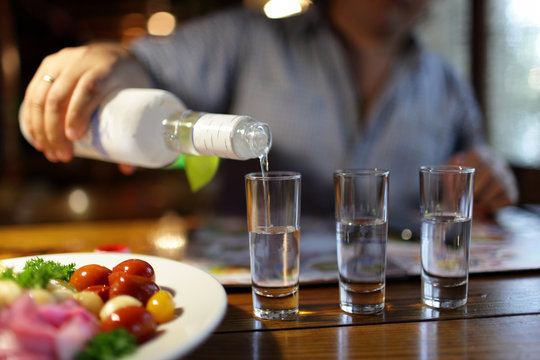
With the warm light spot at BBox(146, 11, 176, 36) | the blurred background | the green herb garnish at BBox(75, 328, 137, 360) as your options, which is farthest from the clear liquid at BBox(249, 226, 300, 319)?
the warm light spot at BBox(146, 11, 176, 36)

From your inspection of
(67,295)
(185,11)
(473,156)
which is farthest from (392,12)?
(185,11)

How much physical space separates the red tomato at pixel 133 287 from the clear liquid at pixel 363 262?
9.5 inches

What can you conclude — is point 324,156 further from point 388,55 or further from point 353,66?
point 388,55

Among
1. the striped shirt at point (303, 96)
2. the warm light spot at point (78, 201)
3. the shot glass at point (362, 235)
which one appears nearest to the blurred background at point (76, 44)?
the warm light spot at point (78, 201)

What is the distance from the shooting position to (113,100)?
0.79 metres

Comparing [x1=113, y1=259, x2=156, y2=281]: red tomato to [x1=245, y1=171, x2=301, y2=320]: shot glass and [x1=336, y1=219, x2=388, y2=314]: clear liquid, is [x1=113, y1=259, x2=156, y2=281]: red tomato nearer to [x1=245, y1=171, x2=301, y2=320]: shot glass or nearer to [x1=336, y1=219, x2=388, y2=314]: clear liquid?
[x1=245, y1=171, x2=301, y2=320]: shot glass

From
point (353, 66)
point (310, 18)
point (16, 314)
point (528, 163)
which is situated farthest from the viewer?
point (528, 163)

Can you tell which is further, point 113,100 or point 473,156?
point 473,156

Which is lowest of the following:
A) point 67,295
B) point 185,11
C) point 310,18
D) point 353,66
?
point 67,295

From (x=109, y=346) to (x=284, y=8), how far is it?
1.36m

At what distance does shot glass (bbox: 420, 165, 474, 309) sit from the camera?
25.4 inches

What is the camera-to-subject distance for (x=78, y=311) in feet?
1.53

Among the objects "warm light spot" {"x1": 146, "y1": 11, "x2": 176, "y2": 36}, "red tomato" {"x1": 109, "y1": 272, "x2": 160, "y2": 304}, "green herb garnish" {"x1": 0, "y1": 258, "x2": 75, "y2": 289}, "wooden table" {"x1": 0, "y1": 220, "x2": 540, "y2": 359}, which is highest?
"warm light spot" {"x1": 146, "y1": 11, "x2": 176, "y2": 36}

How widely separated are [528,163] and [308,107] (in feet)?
3.54
